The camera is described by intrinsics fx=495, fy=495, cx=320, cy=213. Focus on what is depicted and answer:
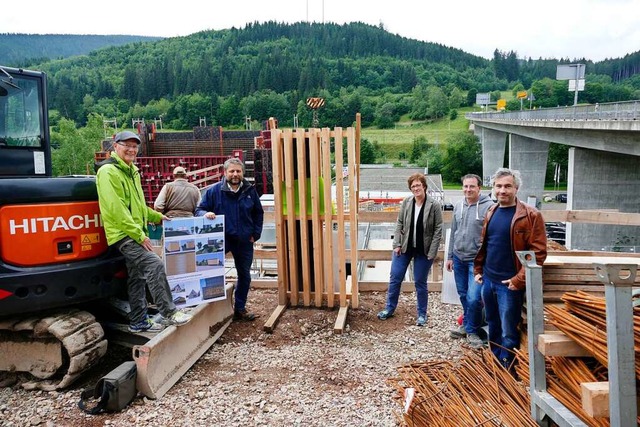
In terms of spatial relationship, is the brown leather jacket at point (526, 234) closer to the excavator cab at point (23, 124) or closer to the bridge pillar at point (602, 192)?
the excavator cab at point (23, 124)

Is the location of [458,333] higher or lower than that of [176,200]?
lower

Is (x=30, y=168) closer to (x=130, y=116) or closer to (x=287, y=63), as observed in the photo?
(x=130, y=116)

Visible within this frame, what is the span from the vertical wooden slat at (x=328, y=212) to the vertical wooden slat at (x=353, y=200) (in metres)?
0.27

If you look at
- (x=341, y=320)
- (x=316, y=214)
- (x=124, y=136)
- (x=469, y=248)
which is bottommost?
(x=341, y=320)

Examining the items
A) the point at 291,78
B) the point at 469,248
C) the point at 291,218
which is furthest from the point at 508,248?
the point at 291,78

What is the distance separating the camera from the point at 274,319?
6.06m

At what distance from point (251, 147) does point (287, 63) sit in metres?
114

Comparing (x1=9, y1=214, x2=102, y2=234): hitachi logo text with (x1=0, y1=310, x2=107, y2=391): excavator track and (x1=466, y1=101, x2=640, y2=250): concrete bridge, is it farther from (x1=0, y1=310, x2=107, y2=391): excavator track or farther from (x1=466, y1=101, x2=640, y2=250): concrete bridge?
(x1=466, y1=101, x2=640, y2=250): concrete bridge

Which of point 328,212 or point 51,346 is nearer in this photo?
point 51,346

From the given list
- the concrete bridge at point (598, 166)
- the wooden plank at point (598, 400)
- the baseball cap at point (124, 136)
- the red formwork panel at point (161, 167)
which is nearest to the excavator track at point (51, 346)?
the baseball cap at point (124, 136)

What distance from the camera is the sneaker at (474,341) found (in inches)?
210

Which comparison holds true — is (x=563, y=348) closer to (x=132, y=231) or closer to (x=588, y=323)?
(x=588, y=323)

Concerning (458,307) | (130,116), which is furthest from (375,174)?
(130,116)

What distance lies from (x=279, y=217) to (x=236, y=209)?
2.22 feet
